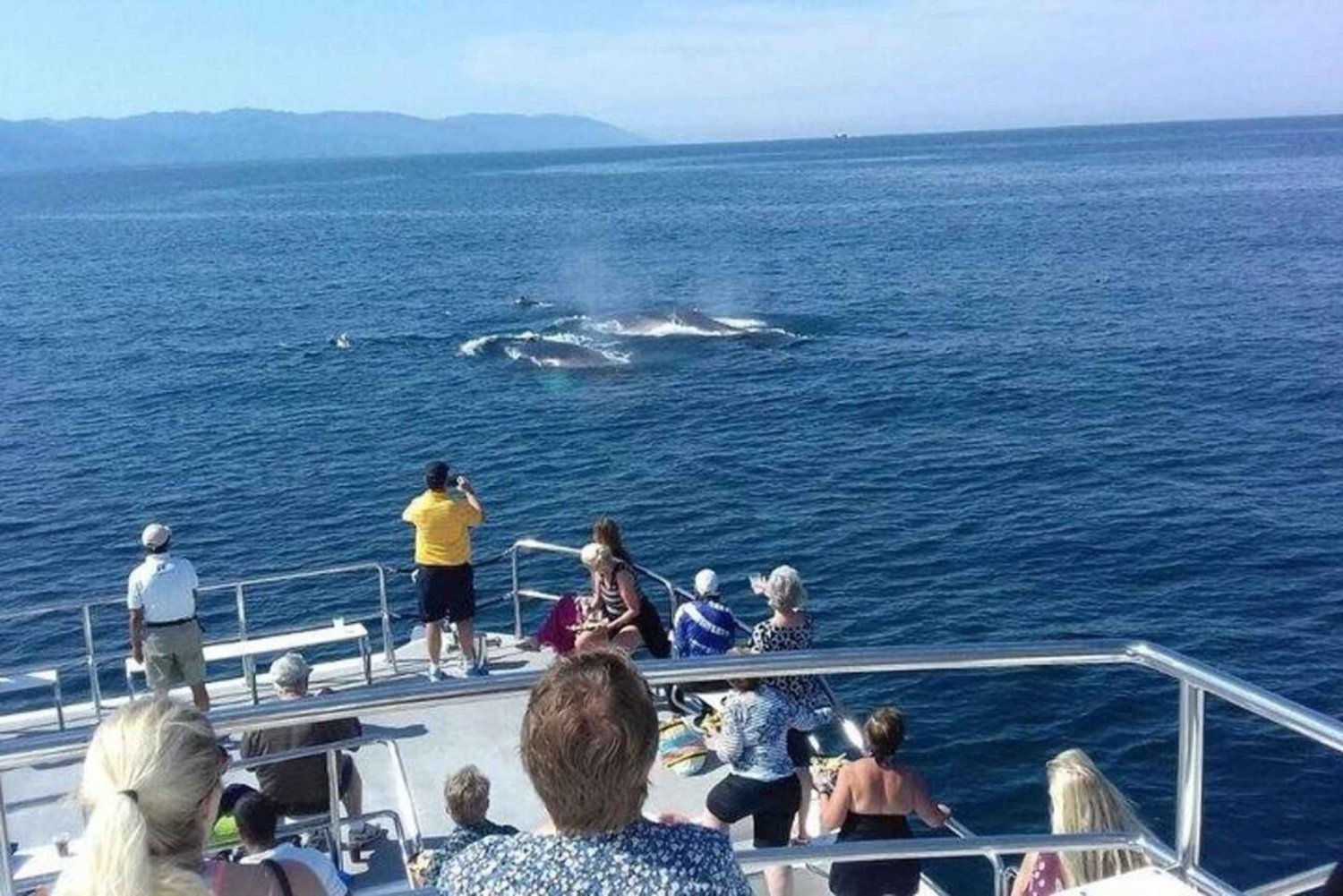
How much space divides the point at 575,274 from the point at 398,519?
66.0 metres

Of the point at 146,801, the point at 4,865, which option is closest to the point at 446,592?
the point at 4,865

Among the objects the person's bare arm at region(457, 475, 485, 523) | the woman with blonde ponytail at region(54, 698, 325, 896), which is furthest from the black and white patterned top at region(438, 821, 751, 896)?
the person's bare arm at region(457, 475, 485, 523)

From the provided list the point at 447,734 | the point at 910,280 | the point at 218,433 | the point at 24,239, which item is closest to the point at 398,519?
the point at 218,433

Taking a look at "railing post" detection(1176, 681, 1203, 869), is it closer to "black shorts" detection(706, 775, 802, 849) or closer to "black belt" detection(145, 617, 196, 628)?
"black shorts" detection(706, 775, 802, 849)

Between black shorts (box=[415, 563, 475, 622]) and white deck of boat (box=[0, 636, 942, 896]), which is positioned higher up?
black shorts (box=[415, 563, 475, 622])

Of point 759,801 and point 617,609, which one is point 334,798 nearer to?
point 759,801

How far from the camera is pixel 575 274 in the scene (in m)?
98.9

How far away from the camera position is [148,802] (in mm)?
3260

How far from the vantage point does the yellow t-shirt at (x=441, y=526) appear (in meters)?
12.2

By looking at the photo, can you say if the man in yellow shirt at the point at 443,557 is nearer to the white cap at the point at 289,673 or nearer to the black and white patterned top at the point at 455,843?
the white cap at the point at 289,673

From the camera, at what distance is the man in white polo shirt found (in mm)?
11539

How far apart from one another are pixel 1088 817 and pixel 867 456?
3450 centimetres

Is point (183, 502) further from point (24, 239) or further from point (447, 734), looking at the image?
point (24, 239)

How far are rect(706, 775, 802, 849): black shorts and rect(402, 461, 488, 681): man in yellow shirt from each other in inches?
208
